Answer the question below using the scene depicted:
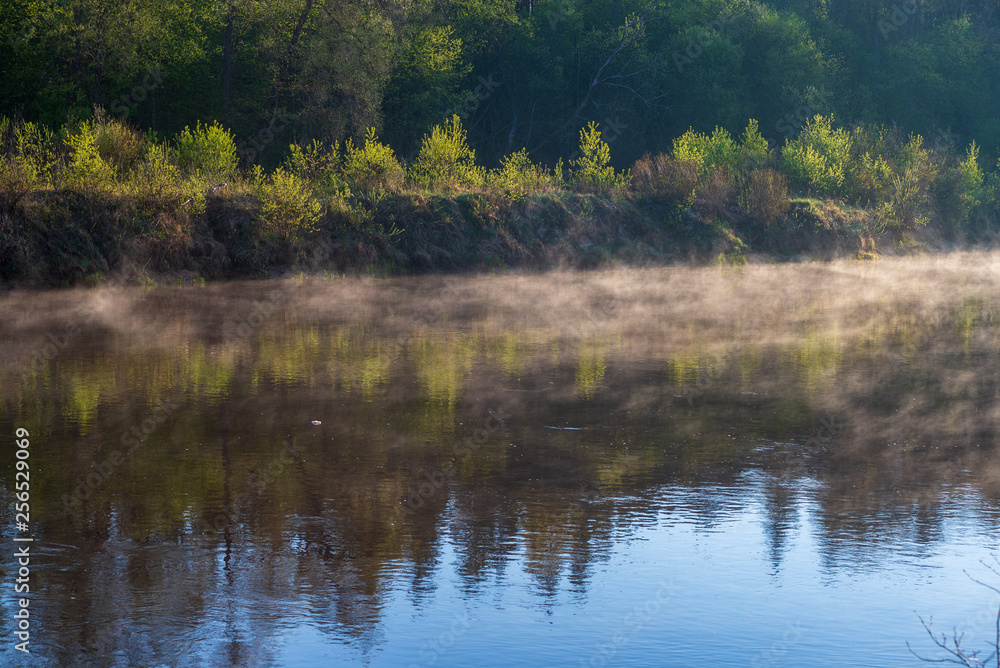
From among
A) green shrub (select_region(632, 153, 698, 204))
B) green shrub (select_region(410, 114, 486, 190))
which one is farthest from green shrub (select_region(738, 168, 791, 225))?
green shrub (select_region(410, 114, 486, 190))

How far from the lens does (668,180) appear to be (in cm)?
4694

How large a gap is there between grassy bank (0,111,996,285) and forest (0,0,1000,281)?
0.11m

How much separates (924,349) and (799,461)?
32.7ft

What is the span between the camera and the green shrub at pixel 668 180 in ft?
153

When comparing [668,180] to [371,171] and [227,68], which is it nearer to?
[371,171]

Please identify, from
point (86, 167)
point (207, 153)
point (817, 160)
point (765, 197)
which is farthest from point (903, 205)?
point (86, 167)

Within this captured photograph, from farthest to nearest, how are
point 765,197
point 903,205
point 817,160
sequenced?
point 903,205 → point 817,160 → point 765,197

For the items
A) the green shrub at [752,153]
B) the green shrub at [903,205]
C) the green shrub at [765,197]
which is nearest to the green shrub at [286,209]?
the green shrub at [765,197]

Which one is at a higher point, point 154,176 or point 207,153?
point 207,153

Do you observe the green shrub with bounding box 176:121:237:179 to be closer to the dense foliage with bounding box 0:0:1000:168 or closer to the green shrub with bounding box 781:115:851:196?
the dense foliage with bounding box 0:0:1000:168

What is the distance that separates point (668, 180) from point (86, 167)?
2405 cm

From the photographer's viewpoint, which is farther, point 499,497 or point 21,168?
point 21,168

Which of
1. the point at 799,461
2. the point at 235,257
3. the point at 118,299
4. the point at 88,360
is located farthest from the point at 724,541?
the point at 235,257

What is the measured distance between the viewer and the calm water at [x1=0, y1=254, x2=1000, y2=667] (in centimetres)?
679
